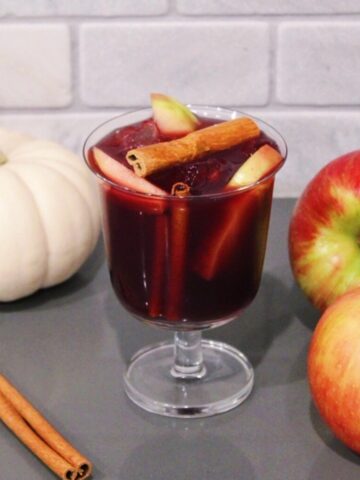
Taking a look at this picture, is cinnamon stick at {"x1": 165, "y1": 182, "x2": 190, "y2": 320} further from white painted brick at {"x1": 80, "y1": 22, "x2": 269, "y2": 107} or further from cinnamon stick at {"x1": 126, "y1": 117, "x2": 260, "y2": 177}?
white painted brick at {"x1": 80, "y1": 22, "x2": 269, "y2": 107}

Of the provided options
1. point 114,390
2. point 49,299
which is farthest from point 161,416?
point 49,299

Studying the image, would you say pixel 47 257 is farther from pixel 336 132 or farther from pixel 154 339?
pixel 336 132

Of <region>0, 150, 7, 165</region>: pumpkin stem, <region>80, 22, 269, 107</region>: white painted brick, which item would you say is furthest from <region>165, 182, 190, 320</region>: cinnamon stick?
<region>80, 22, 269, 107</region>: white painted brick

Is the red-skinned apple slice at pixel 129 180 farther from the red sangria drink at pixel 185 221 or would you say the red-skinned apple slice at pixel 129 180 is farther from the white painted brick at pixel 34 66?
the white painted brick at pixel 34 66

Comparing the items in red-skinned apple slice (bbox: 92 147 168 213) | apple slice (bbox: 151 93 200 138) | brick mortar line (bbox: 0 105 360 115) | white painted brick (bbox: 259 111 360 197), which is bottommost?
white painted brick (bbox: 259 111 360 197)

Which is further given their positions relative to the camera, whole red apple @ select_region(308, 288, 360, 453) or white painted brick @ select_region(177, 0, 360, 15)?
white painted brick @ select_region(177, 0, 360, 15)

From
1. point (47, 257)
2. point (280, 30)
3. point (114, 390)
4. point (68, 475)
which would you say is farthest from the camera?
point (280, 30)
